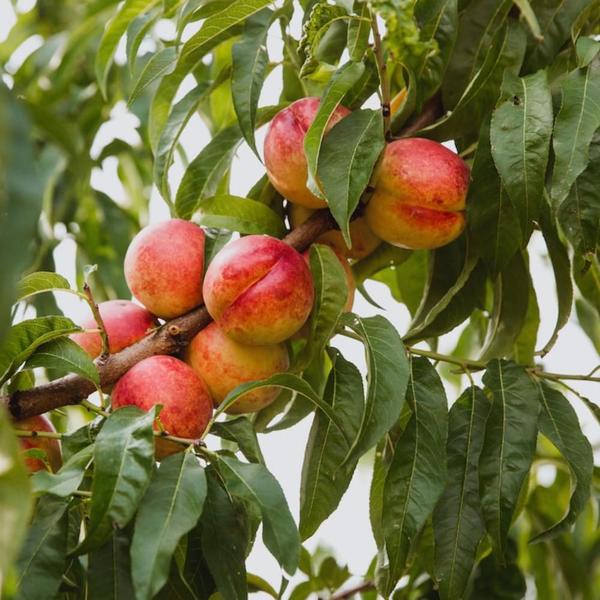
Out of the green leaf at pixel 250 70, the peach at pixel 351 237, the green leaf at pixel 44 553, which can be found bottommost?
the green leaf at pixel 44 553

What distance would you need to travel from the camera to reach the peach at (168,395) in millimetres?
1113

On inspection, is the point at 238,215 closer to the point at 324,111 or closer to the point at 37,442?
the point at 324,111

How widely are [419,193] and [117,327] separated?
39 cm

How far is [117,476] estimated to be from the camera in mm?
907

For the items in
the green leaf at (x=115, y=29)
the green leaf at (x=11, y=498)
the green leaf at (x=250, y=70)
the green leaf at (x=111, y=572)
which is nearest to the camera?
the green leaf at (x=11, y=498)

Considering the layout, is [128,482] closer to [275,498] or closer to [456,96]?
[275,498]

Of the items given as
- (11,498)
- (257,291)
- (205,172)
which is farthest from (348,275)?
(11,498)

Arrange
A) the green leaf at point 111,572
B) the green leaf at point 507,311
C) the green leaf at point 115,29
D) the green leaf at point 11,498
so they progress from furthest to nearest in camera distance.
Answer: the green leaf at point 115,29 → the green leaf at point 507,311 → the green leaf at point 111,572 → the green leaf at point 11,498

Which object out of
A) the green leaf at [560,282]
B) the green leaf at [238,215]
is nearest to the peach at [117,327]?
the green leaf at [238,215]

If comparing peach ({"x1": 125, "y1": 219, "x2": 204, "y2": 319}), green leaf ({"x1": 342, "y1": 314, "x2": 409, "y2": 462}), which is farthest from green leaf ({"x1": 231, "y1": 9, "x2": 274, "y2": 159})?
green leaf ({"x1": 342, "y1": 314, "x2": 409, "y2": 462})

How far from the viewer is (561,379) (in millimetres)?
1285

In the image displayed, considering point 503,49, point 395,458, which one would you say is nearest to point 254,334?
point 395,458

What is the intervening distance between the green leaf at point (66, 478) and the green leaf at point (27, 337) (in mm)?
152

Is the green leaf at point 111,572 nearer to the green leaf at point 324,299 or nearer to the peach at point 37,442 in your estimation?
the peach at point 37,442
